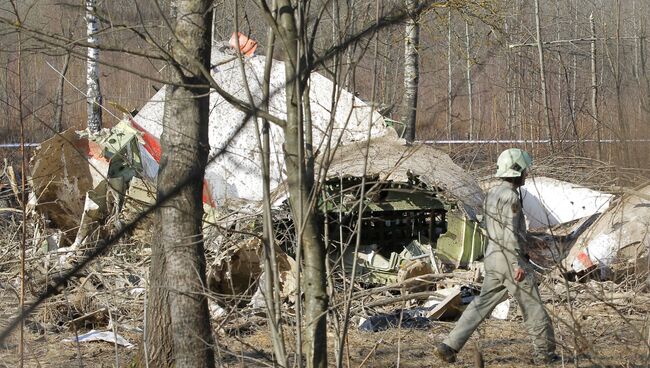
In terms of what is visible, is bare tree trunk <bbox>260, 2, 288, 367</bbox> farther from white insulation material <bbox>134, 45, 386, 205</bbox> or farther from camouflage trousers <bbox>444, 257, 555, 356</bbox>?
white insulation material <bbox>134, 45, 386, 205</bbox>

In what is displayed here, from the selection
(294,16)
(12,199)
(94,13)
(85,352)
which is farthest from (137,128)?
(294,16)

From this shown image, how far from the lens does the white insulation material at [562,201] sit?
10.4 metres

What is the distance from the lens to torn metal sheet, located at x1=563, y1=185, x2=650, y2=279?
27.9ft

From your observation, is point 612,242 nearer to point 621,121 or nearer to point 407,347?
point 407,347

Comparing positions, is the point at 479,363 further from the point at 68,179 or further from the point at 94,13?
the point at 68,179

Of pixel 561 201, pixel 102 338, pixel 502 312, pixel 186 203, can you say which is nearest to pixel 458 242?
pixel 502 312

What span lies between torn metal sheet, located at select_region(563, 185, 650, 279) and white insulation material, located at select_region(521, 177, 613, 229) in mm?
1111

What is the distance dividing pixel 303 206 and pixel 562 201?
7932mm

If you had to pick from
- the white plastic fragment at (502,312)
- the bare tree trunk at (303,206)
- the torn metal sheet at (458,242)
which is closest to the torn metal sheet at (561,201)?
the torn metal sheet at (458,242)

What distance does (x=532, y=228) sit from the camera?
11.0 meters

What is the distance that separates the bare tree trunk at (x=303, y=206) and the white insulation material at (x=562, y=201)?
7152 mm

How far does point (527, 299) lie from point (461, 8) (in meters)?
8.55

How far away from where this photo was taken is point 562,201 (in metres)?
10.6

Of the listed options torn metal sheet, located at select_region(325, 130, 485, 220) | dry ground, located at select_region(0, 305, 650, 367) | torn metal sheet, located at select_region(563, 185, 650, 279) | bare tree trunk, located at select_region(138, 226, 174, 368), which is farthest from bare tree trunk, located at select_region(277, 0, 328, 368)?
torn metal sheet, located at select_region(563, 185, 650, 279)
